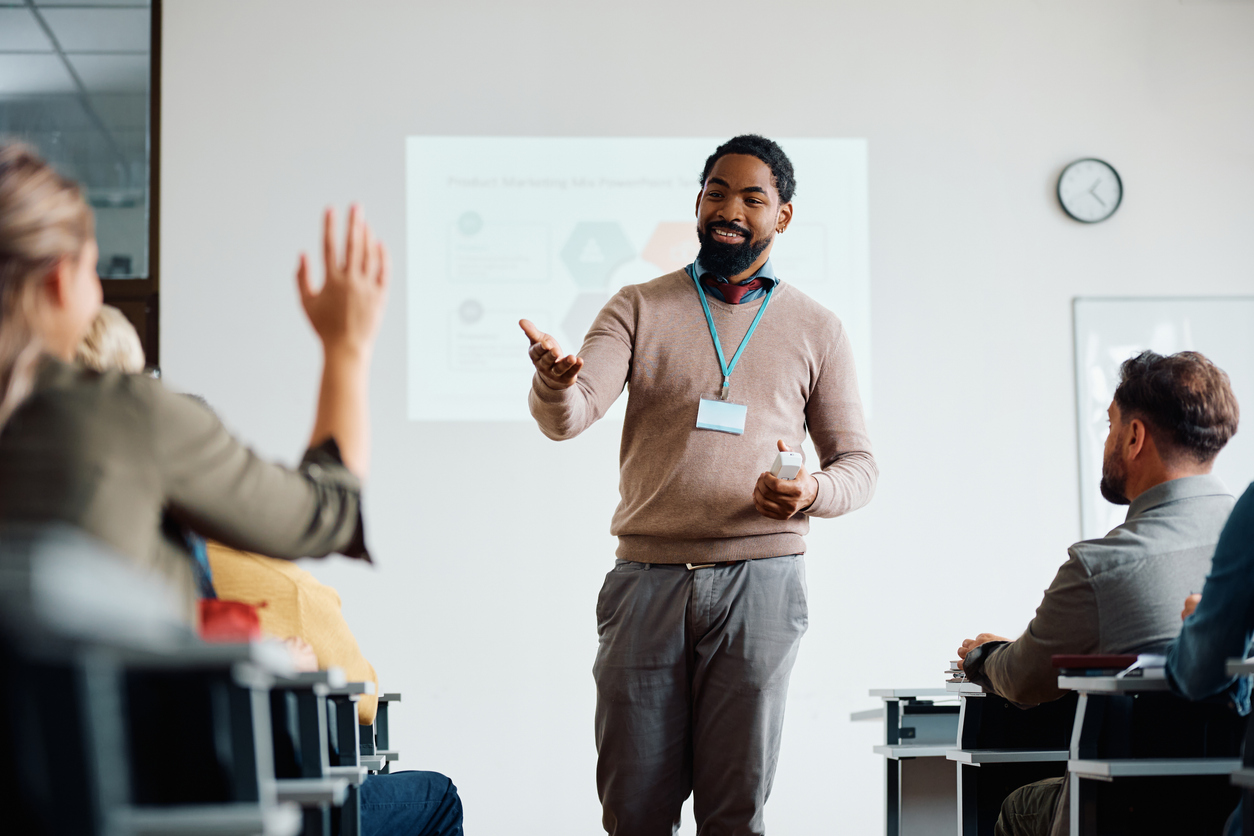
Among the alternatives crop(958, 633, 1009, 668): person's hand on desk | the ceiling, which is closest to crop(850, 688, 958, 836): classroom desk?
crop(958, 633, 1009, 668): person's hand on desk

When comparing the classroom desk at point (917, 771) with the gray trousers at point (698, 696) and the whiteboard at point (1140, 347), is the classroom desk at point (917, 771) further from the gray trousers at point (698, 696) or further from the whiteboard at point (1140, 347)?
the whiteboard at point (1140, 347)

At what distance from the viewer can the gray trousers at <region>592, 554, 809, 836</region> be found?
80.0 inches

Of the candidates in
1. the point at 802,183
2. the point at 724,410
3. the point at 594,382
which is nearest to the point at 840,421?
the point at 724,410

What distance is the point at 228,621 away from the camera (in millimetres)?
1281

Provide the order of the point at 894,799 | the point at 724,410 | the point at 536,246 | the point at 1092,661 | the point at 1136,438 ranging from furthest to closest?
the point at 536,246
the point at 894,799
the point at 724,410
the point at 1136,438
the point at 1092,661

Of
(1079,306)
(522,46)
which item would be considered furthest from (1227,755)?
(522,46)

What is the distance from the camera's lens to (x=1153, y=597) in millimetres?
1800

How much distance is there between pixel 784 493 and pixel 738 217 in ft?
2.10

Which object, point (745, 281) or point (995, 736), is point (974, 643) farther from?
point (745, 281)

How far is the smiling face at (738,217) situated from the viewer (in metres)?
2.28

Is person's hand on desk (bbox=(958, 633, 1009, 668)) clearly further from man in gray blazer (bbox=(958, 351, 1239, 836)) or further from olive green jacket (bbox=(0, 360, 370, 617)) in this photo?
olive green jacket (bbox=(0, 360, 370, 617))

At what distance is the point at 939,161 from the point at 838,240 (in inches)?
21.5

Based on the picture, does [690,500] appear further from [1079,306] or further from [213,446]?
[1079,306]

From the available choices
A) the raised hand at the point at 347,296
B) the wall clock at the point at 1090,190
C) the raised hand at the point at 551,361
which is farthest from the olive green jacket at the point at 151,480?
the wall clock at the point at 1090,190
